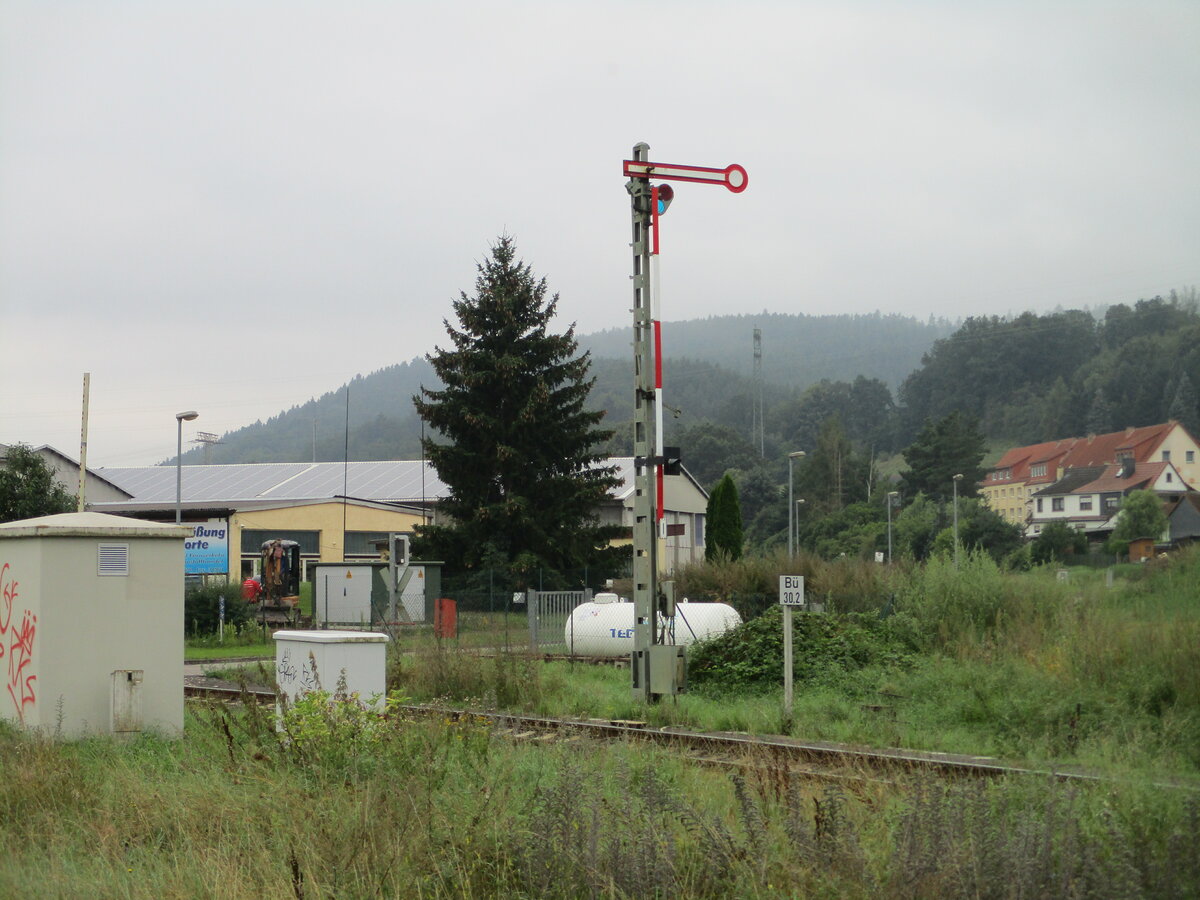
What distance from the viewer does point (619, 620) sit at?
2620 cm

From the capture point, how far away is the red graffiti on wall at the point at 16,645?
11.2 meters

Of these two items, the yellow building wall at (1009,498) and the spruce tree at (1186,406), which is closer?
the spruce tree at (1186,406)

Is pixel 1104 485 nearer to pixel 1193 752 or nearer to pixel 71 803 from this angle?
pixel 1193 752

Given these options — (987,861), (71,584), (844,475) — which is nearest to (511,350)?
(71,584)

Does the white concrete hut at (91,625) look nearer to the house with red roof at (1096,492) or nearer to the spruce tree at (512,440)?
the spruce tree at (512,440)

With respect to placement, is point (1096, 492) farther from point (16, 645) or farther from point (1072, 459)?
point (16, 645)

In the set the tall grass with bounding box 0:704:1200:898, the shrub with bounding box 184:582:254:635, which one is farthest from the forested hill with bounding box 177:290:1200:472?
the tall grass with bounding box 0:704:1200:898

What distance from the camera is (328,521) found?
5888 cm

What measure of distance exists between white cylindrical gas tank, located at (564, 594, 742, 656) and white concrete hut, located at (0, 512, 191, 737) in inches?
538

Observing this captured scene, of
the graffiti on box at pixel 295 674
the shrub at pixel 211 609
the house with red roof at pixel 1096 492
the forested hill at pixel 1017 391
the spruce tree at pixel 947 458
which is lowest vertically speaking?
the shrub at pixel 211 609

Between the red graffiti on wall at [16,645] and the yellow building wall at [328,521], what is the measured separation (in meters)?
43.7

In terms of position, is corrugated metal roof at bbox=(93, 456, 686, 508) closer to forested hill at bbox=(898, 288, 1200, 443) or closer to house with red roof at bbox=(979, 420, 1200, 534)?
house with red roof at bbox=(979, 420, 1200, 534)

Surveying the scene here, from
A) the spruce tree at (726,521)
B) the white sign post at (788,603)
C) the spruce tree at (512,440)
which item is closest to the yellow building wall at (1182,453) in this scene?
the spruce tree at (726,521)

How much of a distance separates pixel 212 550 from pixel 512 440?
540 inches
